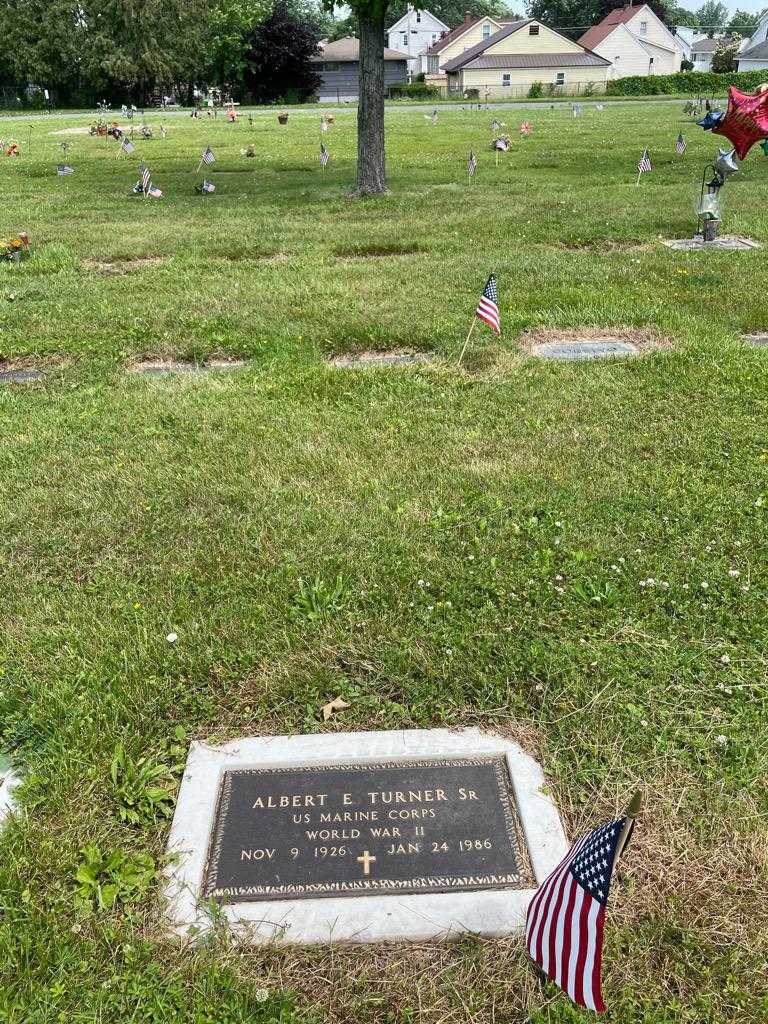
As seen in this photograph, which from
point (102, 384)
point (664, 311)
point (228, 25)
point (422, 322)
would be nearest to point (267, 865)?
point (102, 384)

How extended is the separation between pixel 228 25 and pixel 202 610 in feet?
201

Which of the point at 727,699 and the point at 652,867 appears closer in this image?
the point at 652,867

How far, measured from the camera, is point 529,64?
60250 millimetres

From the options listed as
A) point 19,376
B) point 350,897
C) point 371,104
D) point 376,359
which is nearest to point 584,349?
point 376,359

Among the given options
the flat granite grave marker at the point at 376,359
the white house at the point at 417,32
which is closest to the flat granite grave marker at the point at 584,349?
the flat granite grave marker at the point at 376,359

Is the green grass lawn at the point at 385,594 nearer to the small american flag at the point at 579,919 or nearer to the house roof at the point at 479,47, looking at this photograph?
the small american flag at the point at 579,919

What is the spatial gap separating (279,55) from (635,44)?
3100cm

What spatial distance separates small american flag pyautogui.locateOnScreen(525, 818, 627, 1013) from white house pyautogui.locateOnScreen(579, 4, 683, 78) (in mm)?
73938

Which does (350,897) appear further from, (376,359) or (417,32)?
(417,32)

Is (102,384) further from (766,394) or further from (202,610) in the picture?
(766,394)

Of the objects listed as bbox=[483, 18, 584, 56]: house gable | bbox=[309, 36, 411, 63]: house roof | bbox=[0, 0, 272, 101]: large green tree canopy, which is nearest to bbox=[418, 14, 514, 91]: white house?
bbox=[309, 36, 411, 63]: house roof

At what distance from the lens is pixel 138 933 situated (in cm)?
220

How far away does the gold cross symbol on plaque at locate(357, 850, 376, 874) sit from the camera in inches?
91.8

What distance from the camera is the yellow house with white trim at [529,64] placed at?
60094 millimetres
